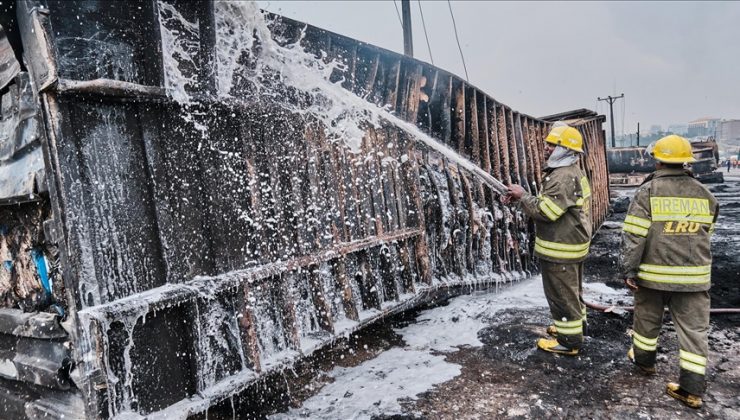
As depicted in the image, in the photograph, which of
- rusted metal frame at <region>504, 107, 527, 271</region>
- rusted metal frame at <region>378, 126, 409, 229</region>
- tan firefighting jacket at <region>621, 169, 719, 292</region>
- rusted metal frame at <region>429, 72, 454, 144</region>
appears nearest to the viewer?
tan firefighting jacket at <region>621, 169, 719, 292</region>

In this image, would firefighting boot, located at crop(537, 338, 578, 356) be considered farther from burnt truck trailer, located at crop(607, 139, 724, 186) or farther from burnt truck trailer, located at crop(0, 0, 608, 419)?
burnt truck trailer, located at crop(607, 139, 724, 186)

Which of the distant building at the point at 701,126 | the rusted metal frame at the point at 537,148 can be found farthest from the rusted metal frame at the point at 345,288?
the distant building at the point at 701,126

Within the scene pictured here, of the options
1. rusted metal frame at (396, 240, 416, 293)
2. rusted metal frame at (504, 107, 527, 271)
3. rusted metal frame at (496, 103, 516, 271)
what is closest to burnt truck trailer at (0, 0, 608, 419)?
rusted metal frame at (396, 240, 416, 293)

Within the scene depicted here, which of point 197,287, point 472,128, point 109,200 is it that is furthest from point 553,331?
point 109,200

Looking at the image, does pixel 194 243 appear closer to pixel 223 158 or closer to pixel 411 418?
pixel 223 158

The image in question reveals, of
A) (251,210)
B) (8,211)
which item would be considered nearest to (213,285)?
(251,210)

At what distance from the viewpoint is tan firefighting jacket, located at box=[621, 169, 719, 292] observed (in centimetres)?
305

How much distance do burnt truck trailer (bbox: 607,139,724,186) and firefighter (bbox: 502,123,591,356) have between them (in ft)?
58.0

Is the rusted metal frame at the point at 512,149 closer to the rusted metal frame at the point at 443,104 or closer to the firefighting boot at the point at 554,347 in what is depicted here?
the rusted metal frame at the point at 443,104

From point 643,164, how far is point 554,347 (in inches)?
813

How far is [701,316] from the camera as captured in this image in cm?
305

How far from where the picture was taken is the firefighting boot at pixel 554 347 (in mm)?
3740

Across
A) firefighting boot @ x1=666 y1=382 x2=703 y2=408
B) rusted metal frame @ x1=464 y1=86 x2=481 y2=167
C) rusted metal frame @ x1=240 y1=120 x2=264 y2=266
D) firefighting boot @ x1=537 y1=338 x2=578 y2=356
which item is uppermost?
rusted metal frame @ x1=464 y1=86 x2=481 y2=167

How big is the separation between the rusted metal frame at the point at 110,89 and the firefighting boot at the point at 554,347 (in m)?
3.51
